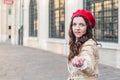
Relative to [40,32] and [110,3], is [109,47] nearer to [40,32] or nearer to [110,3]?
[110,3]

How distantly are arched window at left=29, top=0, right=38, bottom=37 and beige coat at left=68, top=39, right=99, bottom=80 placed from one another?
72.3 ft

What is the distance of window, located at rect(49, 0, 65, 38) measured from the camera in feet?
63.0

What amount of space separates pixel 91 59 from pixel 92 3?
13074mm

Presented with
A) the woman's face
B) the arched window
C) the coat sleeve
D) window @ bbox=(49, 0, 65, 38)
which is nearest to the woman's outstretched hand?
the coat sleeve

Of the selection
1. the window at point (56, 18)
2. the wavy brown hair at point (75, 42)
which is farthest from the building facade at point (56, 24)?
the wavy brown hair at point (75, 42)

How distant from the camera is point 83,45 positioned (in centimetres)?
233

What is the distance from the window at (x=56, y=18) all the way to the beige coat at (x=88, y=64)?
16661 mm

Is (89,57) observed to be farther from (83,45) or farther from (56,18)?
(56,18)

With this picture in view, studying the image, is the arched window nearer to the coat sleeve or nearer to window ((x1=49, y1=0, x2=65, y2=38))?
window ((x1=49, y1=0, x2=65, y2=38))

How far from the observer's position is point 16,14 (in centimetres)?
3166

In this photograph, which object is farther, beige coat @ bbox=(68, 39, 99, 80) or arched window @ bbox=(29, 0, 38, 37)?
arched window @ bbox=(29, 0, 38, 37)

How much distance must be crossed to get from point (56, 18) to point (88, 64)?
18055mm

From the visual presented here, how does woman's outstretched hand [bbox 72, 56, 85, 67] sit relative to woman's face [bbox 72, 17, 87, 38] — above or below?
below

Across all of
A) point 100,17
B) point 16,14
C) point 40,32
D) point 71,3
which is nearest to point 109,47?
point 100,17
